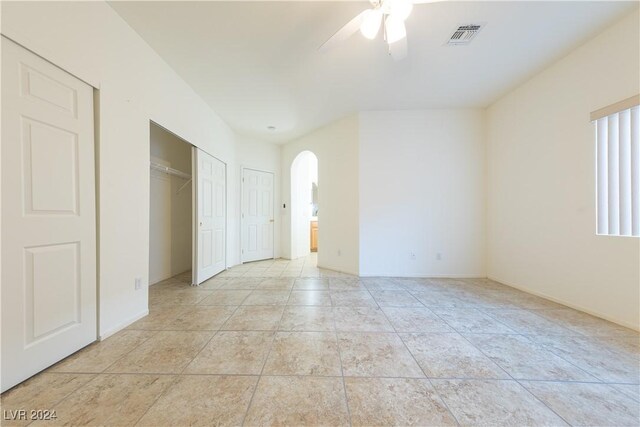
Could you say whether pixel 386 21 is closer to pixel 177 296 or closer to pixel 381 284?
pixel 381 284

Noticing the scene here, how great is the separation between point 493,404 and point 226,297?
8.73 feet

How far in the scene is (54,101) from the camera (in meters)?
1.51

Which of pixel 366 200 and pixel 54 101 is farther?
pixel 366 200

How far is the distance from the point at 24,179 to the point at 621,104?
15.3 feet

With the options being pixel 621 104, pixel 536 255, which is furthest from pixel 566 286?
pixel 621 104

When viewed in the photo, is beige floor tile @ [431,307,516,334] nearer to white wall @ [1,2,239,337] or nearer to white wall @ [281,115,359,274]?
white wall @ [281,115,359,274]

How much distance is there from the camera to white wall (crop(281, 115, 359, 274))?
3.88 metres

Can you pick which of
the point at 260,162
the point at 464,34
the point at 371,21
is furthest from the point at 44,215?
the point at 260,162

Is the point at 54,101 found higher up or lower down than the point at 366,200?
higher up

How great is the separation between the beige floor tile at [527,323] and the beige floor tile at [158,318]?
323 centimetres

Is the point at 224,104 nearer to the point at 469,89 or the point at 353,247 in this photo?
A: the point at 353,247

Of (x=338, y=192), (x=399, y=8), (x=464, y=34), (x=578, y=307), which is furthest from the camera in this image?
(x=338, y=192)

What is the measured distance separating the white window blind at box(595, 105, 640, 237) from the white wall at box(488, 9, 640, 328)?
0.06 m

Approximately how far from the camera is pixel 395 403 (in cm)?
122
